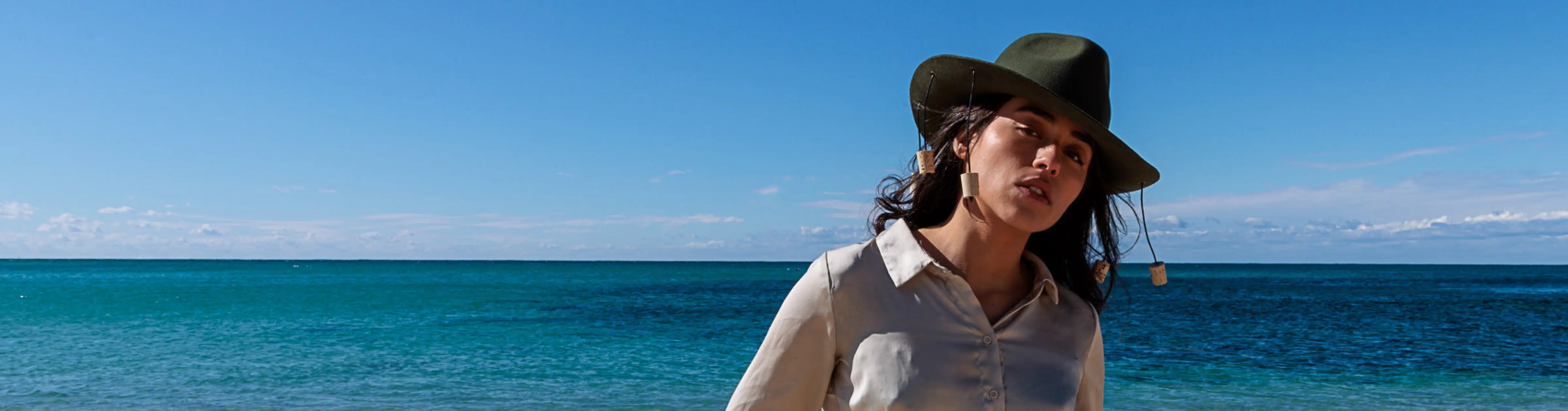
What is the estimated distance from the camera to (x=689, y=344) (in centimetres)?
2139

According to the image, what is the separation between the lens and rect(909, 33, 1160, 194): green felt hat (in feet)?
4.51

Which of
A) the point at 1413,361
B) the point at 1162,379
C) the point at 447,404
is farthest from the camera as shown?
the point at 1413,361

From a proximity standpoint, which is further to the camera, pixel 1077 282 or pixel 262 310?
pixel 262 310

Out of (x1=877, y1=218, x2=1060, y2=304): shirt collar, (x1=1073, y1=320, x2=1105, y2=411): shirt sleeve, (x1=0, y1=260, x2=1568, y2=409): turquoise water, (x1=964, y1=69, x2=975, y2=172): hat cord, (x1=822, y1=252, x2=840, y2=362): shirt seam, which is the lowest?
(x1=0, y1=260, x2=1568, y2=409): turquoise water

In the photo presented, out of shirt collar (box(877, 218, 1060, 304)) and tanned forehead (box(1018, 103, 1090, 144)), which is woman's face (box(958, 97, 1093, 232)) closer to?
tanned forehead (box(1018, 103, 1090, 144))

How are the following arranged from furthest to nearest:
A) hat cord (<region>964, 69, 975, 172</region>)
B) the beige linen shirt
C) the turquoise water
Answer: the turquoise water
hat cord (<region>964, 69, 975, 172</region>)
the beige linen shirt

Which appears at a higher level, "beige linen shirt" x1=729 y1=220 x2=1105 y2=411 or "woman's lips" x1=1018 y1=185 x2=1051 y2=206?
"woman's lips" x1=1018 y1=185 x2=1051 y2=206

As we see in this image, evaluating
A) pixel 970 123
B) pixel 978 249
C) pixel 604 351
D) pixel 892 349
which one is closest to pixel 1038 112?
pixel 970 123

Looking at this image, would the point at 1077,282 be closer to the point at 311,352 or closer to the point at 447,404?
the point at 447,404

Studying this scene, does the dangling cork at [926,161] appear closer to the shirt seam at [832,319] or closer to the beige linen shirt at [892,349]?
the beige linen shirt at [892,349]

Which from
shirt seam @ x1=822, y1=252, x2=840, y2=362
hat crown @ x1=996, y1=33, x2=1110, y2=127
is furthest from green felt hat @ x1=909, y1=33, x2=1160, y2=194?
shirt seam @ x1=822, y1=252, x2=840, y2=362

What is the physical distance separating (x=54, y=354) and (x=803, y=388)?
79.0ft

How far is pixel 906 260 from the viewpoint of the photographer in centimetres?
141

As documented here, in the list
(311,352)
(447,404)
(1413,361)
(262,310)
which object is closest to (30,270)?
(262,310)
